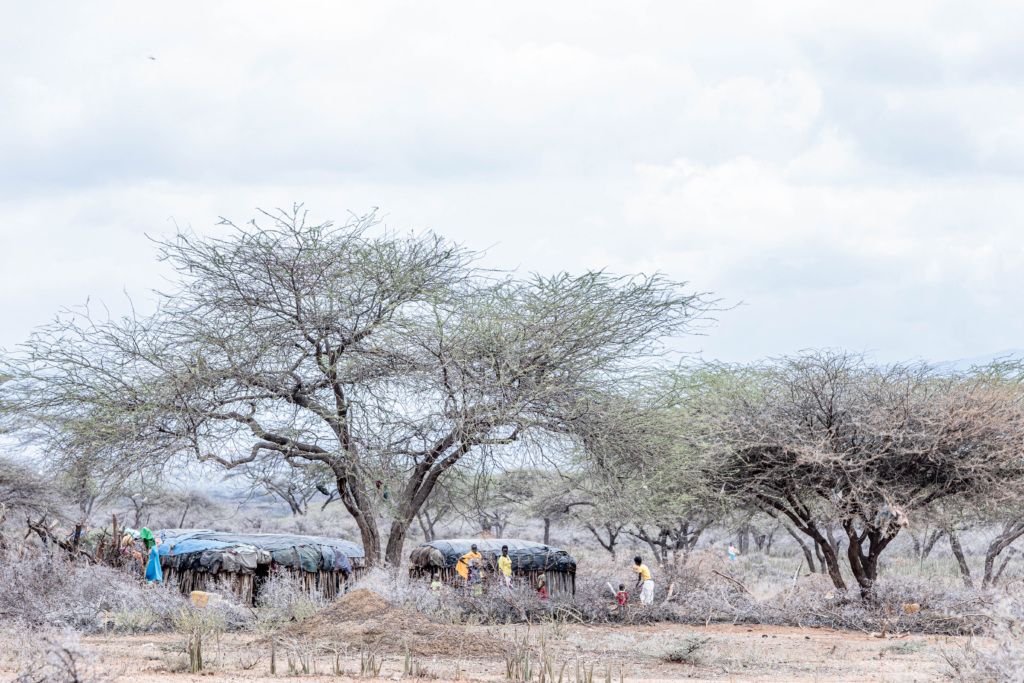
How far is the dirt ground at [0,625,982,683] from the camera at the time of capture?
8.92 metres

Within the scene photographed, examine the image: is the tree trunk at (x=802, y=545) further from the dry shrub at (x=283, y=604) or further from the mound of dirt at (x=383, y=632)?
the mound of dirt at (x=383, y=632)

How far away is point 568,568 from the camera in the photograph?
22312 mm

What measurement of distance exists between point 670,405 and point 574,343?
7.49 ft

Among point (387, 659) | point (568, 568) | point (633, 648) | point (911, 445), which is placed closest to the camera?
point (387, 659)

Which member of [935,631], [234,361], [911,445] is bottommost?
[935,631]

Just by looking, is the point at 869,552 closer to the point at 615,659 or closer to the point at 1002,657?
the point at 615,659

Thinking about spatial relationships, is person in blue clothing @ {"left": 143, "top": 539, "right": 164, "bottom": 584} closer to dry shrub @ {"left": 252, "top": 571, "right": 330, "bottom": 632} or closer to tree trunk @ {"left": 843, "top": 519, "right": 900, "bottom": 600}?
dry shrub @ {"left": 252, "top": 571, "right": 330, "bottom": 632}

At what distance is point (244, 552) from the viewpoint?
18.2 m

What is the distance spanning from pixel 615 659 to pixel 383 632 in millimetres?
2866

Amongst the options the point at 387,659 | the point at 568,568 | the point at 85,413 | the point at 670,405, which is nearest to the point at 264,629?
the point at 387,659

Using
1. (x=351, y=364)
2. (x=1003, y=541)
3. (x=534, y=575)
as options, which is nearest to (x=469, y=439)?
(x=351, y=364)

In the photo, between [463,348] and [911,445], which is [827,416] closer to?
[911,445]

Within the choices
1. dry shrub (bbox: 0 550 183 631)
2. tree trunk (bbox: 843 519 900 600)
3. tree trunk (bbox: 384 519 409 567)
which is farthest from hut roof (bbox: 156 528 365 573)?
tree trunk (bbox: 843 519 900 600)

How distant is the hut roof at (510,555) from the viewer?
21609mm
